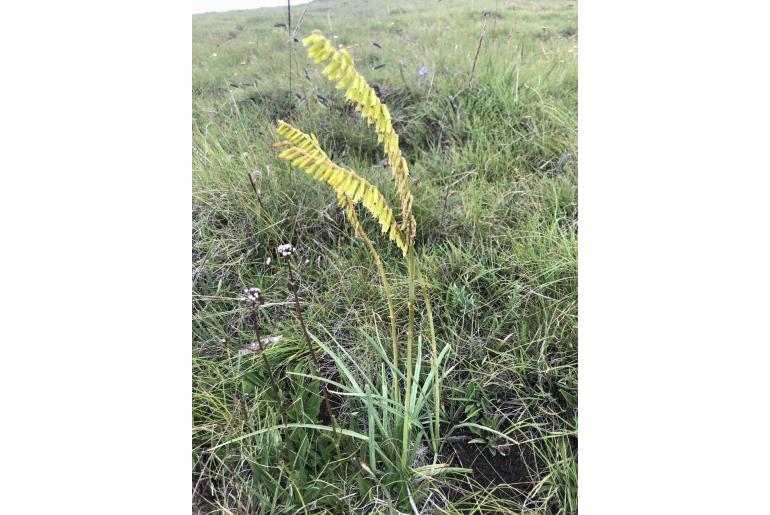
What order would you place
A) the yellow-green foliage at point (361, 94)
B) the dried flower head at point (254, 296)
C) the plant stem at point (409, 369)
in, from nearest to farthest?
the yellow-green foliage at point (361, 94) → the plant stem at point (409, 369) → the dried flower head at point (254, 296)

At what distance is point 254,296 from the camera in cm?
129

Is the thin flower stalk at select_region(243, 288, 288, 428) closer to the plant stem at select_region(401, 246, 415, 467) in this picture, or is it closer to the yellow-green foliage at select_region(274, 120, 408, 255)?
the plant stem at select_region(401, 246, 415, 467)

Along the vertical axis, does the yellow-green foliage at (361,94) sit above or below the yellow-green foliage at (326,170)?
above

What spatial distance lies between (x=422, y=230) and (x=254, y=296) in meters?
0.37

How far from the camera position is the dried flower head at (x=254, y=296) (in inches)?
50.5

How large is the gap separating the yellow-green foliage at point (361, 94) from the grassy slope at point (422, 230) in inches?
8.4

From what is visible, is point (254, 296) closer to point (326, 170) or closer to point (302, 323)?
point (302, 323)

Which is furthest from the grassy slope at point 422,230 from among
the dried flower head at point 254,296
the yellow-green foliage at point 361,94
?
the yellow-green foliage at point 361,94

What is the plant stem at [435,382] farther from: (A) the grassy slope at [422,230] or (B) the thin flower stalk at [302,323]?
(B) the thin flower stalk at [302,323]

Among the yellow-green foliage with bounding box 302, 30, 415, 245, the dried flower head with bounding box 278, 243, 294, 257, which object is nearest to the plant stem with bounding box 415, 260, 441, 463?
the yellow-green foliage with bounding box 302, 30, 415, 245

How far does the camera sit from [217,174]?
1.35 metres
